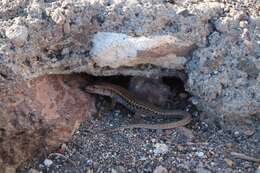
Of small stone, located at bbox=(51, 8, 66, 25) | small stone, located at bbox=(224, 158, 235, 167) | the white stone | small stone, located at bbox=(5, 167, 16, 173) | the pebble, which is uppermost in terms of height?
small stone, located at bbox=(51, 8, 66, 25)

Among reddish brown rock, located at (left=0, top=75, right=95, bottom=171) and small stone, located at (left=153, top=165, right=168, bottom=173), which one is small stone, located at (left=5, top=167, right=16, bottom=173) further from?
small stone, located at (left=153, top=165, right=168, bottom=173)

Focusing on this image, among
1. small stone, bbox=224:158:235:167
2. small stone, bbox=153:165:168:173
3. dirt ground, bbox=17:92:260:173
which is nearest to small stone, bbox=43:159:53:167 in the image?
dirt ground, bbox=17:92:260:173

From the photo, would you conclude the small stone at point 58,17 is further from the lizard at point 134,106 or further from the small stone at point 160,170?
the small stone at point 160,170

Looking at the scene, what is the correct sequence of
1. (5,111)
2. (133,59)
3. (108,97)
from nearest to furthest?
(5,111)
(133,59)
(108,97)

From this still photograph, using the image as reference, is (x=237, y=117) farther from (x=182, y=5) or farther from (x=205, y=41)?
(x=182, y=5)

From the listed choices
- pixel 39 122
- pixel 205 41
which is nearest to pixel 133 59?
pixel 205 41

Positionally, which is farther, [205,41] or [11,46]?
[205,41]
